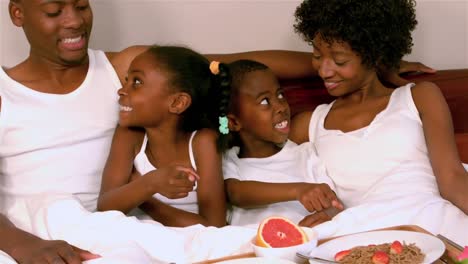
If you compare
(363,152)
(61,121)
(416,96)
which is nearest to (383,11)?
(416,96)

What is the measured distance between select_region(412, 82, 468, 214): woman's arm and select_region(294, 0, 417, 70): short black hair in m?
0.20

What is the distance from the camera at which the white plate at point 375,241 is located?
59.4 inches

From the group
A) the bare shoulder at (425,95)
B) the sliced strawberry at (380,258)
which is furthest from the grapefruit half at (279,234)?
the bare shoulder at (425,95)

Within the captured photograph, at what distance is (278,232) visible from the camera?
1.58 metres

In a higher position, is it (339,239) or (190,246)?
(339,239)

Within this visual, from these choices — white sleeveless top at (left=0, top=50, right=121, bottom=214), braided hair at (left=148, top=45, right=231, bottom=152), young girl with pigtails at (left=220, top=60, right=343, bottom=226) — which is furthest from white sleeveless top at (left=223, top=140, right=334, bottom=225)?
white sleeveless top at (left=0, top=50, right=121, bottom=214)

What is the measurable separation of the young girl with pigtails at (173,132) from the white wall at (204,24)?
0.53 metres

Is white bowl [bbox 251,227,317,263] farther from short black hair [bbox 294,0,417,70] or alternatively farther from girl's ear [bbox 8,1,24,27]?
girl's ear [bbox 8,1,24,27]

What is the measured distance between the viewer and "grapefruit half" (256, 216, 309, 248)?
154 cm

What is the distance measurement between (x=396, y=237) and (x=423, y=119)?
2.30 ft

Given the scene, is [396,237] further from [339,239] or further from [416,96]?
[416,96]

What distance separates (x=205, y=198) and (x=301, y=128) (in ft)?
1.61

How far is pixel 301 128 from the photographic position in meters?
2.44

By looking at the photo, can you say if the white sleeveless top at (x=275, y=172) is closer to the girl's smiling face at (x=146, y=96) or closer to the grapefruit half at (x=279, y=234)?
the girl's smiling face at (x=146, y=96)
